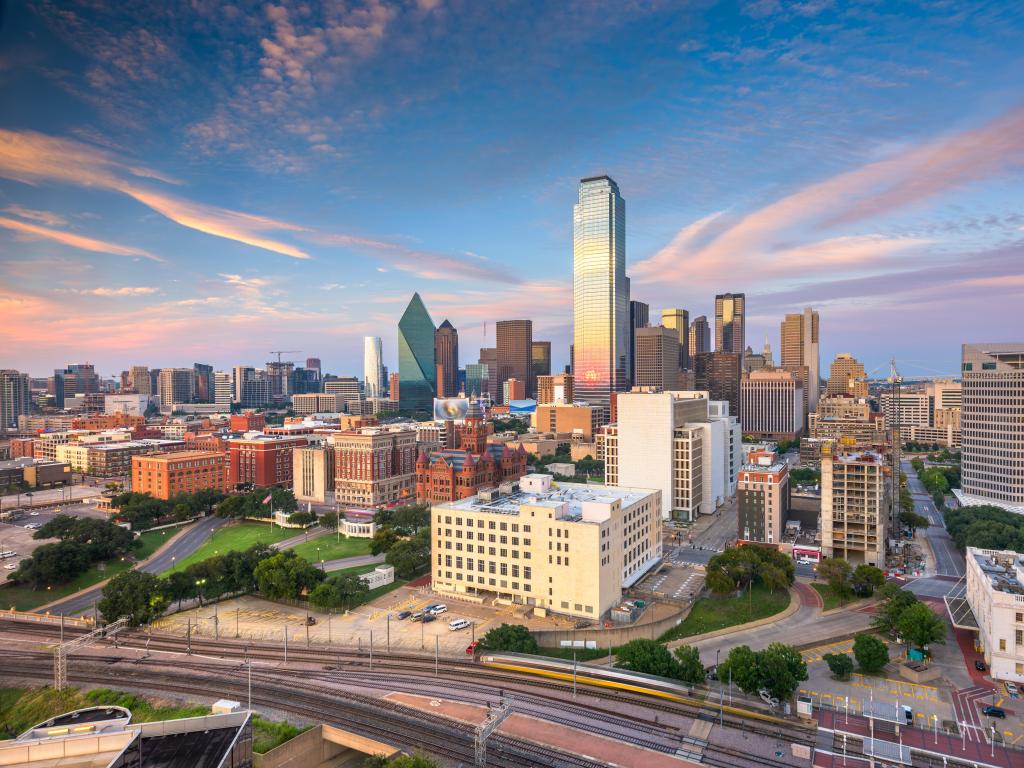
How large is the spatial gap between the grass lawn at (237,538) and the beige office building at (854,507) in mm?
94834

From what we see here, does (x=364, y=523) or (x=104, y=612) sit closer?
(x=104, y=612)

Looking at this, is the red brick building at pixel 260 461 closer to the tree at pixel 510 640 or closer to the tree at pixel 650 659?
the tree at pixel 510 640

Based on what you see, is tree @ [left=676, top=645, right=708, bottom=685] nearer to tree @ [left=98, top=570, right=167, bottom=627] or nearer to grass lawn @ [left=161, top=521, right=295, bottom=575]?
tree @ [left=98, top=570, right=167, bottom=627]

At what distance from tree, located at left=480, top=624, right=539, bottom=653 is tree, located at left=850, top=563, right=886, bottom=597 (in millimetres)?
45808

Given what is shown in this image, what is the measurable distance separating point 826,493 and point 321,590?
78.4 metres

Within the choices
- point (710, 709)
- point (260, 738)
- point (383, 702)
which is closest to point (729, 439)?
point (710, 709)

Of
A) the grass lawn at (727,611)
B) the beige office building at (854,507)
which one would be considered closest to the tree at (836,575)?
the grass lawn at (727,611)

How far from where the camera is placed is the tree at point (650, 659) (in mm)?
58812

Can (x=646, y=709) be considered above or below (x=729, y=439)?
below

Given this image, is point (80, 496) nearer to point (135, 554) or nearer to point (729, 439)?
point (135, 554)

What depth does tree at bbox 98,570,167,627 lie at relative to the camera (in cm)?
7650

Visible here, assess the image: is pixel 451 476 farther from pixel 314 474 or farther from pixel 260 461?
pixel 260 461

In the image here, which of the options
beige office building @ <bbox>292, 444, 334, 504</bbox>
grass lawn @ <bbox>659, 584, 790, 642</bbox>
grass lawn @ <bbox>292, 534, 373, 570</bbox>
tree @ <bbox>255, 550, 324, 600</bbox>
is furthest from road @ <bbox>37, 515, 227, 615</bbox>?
grass lawn @ <bbox>659, 584, 790, 642</bbox>

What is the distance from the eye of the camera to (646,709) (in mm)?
54094
